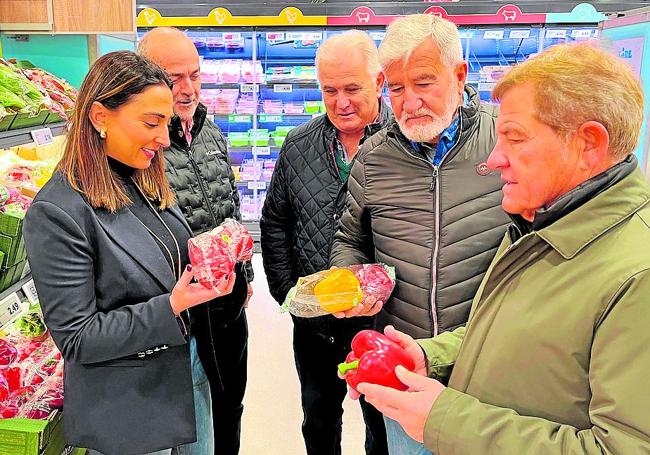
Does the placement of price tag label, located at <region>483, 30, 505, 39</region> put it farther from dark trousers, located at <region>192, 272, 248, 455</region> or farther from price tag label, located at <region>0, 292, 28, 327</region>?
price tag label, located at <region>0, 292, 28, 327</region>

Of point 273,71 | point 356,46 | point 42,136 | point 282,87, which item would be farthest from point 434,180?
point 273,71

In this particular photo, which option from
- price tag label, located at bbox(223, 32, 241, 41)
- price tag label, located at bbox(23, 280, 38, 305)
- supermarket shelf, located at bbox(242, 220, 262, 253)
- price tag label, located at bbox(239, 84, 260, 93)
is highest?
price tag label, located at bbox(223, 32, 241, 41)

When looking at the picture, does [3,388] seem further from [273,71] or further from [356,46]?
[273,71]

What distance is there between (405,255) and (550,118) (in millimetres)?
882

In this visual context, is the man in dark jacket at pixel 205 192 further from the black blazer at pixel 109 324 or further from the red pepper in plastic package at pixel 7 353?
the red pepper in plastic package at pixel 7 353

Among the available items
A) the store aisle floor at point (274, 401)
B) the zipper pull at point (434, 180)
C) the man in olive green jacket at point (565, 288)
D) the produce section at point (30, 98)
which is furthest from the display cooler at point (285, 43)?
the man in olive green jacket at point (565, 288)

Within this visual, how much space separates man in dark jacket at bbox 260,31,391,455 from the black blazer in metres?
0.86

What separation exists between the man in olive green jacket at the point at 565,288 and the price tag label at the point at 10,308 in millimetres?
1635

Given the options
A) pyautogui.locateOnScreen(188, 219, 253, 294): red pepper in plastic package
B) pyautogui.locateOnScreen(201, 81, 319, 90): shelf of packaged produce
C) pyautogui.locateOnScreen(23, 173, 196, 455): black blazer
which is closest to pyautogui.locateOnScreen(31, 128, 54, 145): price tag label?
pyautogui.locateOnScreen(23, 173, 196, 455): black blazer

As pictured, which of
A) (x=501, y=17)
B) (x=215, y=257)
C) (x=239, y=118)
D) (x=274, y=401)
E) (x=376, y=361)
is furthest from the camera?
(x=239, y=118)

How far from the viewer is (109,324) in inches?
60.2

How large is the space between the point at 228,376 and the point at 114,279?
1.06 meters

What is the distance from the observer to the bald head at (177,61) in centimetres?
226

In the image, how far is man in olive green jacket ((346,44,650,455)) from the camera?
929 millimetres
